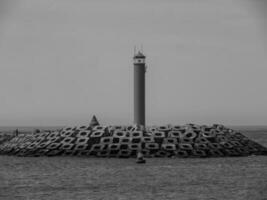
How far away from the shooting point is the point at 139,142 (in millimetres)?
62062

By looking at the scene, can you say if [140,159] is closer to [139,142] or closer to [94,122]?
[139,142]

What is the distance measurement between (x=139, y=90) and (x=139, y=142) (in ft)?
30.3

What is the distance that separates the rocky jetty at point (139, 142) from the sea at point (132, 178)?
112 cm

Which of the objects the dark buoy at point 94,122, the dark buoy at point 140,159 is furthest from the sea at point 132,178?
the dark buoy at point 94,122

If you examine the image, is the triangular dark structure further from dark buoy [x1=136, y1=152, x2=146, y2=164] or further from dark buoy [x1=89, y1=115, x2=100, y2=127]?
dark buoy [x1=136, y1=152, x2=146, y2=164]

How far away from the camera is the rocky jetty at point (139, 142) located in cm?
6203

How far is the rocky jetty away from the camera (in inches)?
2442

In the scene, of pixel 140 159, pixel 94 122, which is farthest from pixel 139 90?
pixel 140 159

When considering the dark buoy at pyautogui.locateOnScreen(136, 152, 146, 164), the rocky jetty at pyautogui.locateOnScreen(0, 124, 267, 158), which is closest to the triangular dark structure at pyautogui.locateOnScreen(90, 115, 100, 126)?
the rocky jetty at pyautogui.locateOnScreen(0, 124, 267, 158)

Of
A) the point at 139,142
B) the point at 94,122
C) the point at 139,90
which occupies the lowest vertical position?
the point at 139,142

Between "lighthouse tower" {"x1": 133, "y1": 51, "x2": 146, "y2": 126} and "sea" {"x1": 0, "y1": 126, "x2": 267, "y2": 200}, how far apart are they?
370 inches

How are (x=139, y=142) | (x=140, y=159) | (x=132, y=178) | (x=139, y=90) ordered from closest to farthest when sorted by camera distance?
(x=132, y=178), (x=140, y=159), (x=139, y=142), (x=139, y=90)

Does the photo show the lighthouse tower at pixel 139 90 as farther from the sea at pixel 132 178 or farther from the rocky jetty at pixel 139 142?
the sea at pixel 132 178

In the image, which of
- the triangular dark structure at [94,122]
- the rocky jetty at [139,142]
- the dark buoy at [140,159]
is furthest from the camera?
the triangular dark structure at [94,122]
